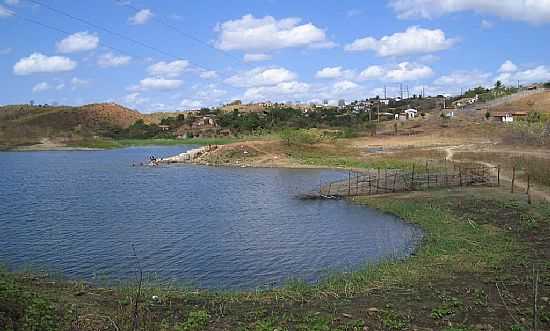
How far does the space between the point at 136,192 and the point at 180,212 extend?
34.5ft

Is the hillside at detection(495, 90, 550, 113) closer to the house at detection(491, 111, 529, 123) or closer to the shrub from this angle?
the house at detection(491, 111, 529, 123)

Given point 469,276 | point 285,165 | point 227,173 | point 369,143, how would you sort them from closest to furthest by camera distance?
point 469,276
point 227,173
point 285,165
point 369,143

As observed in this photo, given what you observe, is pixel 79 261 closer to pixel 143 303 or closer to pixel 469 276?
pixel 143 303

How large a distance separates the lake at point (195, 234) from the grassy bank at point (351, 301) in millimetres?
2521

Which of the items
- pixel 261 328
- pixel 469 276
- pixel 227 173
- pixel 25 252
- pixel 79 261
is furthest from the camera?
pixel 227 173

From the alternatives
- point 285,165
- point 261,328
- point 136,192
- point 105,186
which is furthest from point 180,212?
point 285,165

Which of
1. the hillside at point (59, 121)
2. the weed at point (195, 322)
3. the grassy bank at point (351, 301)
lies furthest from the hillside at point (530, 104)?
the weed at point (195, 322)

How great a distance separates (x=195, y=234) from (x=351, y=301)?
517 inches

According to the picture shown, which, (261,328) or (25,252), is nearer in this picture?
(261,328)

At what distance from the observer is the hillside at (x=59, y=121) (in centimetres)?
13100

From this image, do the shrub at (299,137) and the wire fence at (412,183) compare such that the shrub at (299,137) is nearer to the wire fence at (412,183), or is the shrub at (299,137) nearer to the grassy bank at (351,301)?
the wire fence at (412,183)

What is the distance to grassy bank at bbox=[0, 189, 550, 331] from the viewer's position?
9.76 meters

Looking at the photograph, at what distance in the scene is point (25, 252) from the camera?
66.6 ft

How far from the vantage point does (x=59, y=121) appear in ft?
520
